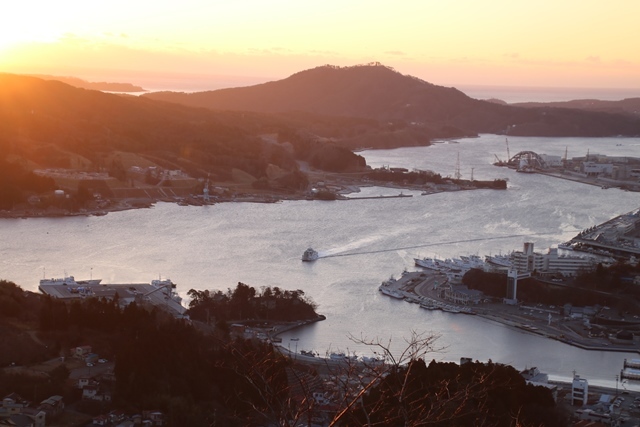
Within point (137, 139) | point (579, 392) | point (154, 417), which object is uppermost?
point (137, 139)

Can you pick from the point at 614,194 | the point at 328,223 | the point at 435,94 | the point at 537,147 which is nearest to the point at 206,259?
the point at 328,223

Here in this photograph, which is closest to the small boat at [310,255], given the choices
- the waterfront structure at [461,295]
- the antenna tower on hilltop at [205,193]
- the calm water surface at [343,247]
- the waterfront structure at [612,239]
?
the calm water surface at [343,247]

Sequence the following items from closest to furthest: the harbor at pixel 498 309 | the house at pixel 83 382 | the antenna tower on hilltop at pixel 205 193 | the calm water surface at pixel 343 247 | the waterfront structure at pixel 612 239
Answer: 1. the house at pixel 83 382
2. the calm water surface at pixel 343 247
3. the harbor at pixel 498 309
4. the waterfront structure at pixel 612 239
5. the antenna tower on hilltop at pixel 205 193

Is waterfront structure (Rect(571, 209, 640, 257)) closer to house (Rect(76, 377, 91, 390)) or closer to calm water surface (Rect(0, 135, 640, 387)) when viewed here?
calm water surface (Rect(0, 135, 640, 387))

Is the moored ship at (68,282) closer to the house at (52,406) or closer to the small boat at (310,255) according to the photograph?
the small boat at (310,255)

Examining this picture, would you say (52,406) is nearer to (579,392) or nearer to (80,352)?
(80,352)

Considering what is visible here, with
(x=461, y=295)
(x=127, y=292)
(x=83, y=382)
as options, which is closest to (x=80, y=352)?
(x=83, y=382)

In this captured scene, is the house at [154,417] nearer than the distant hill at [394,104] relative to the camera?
Yes

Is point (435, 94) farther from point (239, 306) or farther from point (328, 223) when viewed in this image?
point (239, 306)
